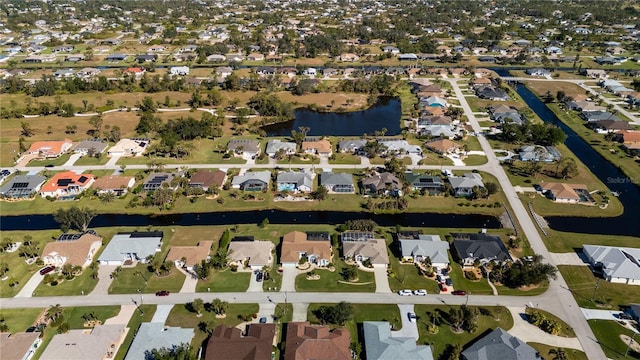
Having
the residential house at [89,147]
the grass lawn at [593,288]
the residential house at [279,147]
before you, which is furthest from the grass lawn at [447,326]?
the residential house at [89,147]

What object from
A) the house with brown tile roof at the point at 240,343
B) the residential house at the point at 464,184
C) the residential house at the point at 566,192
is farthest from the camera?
the residential house at the point at 464,184

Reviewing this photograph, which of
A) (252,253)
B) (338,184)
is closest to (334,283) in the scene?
(252,253)

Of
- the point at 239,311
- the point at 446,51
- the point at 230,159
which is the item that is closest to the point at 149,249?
the point at 239,311

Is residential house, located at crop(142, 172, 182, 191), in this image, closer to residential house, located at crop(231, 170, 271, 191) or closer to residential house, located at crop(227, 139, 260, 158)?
residential house, located at crop(231, 170, 271, 191)

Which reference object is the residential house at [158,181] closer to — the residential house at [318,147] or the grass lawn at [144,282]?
the grass lawn at [144,282]

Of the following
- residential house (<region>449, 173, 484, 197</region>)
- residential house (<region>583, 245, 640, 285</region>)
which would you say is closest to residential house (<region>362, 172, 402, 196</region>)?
residential house (<region>449, 173, 484, 197</region>)

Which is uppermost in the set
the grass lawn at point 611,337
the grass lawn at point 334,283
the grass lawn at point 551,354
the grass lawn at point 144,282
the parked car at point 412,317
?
the grass lawn at point 611,337
